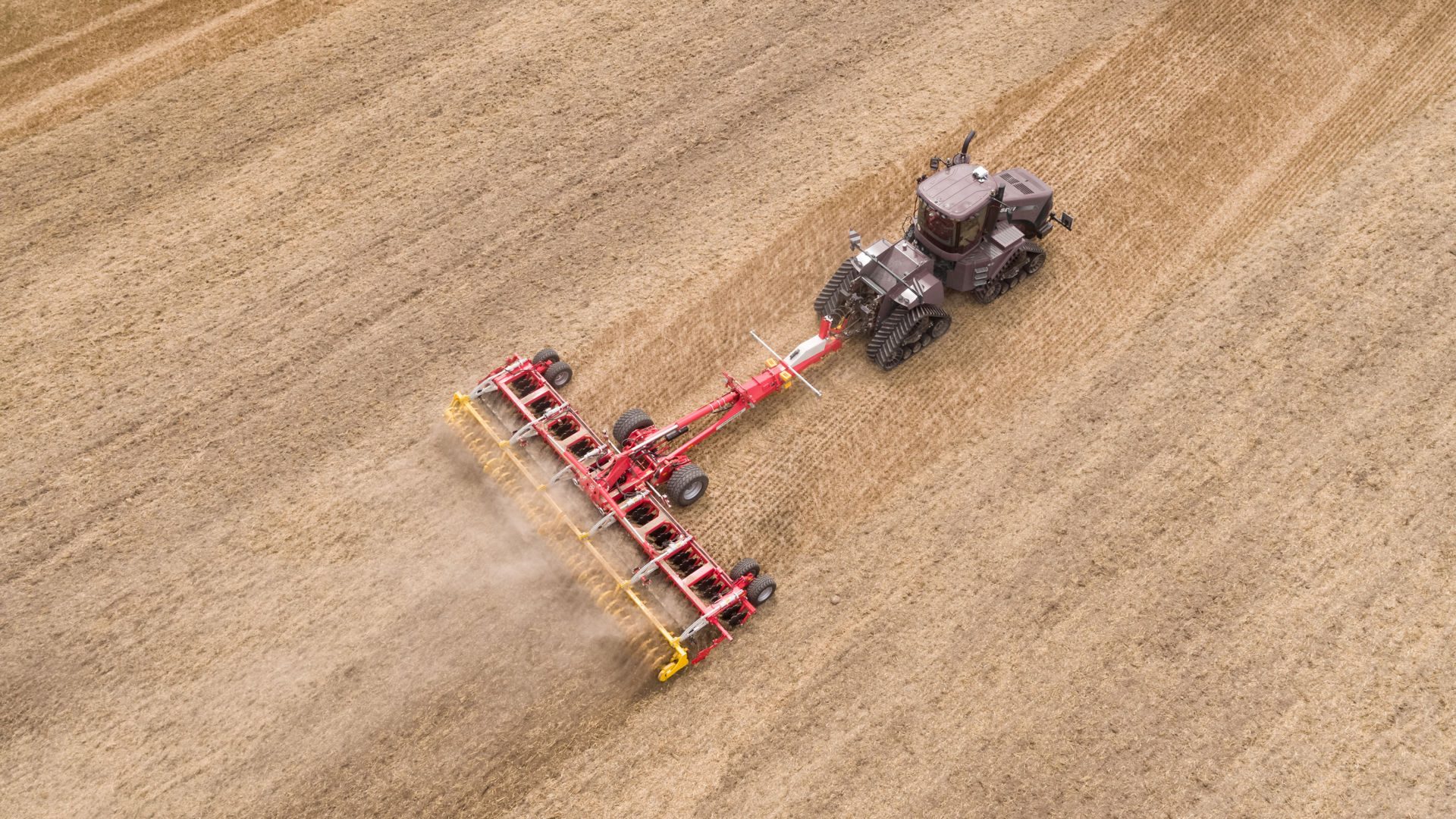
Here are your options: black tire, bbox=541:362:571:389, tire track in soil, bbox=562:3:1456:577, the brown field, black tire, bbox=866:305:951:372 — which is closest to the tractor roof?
black tire, bbox=866:305:951:372

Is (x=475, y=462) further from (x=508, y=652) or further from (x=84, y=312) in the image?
(x=84, y=312)

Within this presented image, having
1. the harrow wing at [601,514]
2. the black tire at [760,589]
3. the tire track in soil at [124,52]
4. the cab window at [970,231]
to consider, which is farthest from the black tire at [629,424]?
the tire track in soil at [124,52]

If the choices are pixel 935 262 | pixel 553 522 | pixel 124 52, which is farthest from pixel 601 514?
pixel 124 52

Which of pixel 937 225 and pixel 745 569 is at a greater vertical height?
pixel 937 225

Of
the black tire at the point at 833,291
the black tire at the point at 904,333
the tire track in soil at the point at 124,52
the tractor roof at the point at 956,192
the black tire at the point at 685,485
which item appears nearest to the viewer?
the black tire at the point at 685,485

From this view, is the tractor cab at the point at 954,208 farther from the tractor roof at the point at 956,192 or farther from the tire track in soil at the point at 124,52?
the tire track in soil at the point at 124,52

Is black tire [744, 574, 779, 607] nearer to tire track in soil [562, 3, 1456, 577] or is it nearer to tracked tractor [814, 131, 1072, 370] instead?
tire track in soil [562, 3, 1456, 577]

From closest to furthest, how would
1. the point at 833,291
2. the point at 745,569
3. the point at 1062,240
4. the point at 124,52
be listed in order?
1. the point at 745,569
2. the point at 833,291
3. the point at 1062,240
4. the point at 124,52

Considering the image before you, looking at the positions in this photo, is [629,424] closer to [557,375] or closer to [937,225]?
[557,375]
